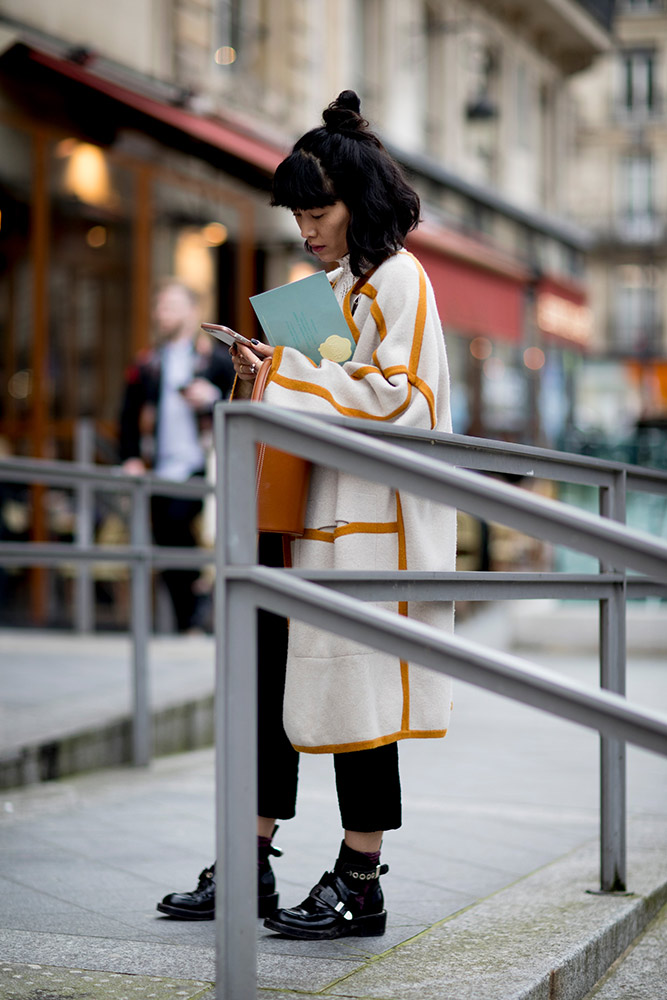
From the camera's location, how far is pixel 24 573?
31.8ft

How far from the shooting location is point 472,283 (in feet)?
51.1

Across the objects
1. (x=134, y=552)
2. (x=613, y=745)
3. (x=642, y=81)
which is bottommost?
(x=613, y=745)

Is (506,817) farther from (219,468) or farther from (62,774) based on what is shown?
(219,468)

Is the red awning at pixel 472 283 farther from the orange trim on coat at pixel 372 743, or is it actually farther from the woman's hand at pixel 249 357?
the orange trim on coat at pixel 372 743

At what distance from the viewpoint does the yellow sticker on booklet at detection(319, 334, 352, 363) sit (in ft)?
9.57

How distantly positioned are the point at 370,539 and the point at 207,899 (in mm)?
870

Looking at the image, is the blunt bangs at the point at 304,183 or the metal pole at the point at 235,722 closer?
the metal pole at the point at 235,722

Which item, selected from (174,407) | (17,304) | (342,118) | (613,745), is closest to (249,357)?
(342,118)

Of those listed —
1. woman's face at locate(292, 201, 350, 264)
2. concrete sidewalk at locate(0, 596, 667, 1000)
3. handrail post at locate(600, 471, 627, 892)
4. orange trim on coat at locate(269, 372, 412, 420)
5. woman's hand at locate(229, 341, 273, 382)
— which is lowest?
concrete sidewalk at locate(0, 596, 667, 1000)

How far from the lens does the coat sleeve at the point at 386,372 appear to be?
2.83 meters

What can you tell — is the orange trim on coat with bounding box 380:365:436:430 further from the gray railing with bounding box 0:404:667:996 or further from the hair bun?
the hair bun

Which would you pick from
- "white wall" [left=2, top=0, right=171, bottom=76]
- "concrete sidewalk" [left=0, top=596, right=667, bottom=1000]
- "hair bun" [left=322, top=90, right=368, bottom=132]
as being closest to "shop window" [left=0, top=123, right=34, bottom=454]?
"white wall" [left=2, top=0, right=171, bottom=76]

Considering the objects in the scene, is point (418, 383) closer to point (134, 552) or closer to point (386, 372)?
point (386, 372)

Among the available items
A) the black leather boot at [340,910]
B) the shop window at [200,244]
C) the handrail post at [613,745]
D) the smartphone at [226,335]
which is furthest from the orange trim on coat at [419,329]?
the shop window at [200,244]
